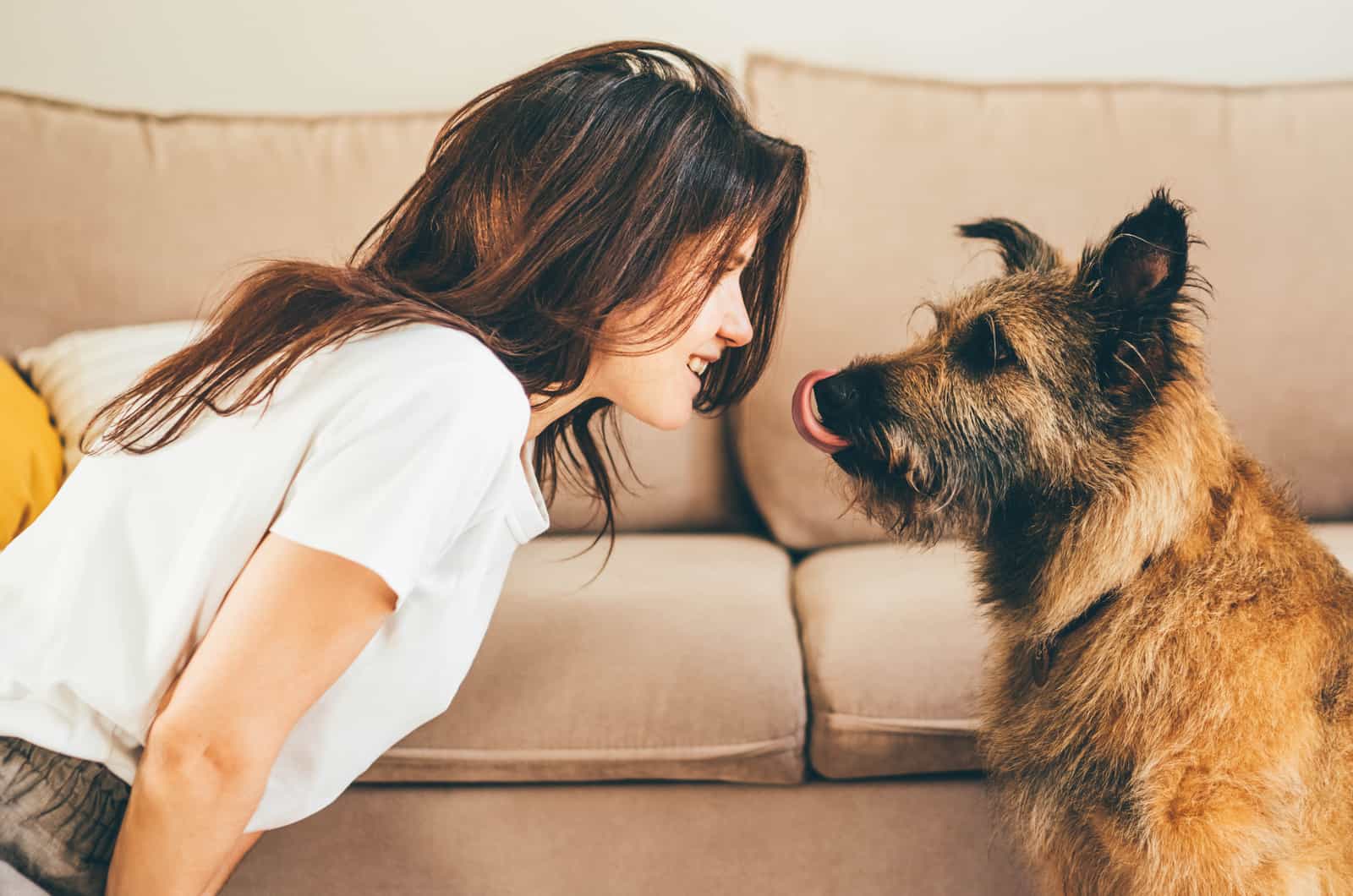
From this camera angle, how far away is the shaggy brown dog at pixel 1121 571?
3.26ft

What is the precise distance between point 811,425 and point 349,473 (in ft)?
2.03

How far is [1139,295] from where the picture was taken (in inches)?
44.1


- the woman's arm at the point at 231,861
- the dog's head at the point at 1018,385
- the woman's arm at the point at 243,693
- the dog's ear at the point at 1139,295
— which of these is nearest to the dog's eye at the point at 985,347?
the dog's head at the point at 1018,385

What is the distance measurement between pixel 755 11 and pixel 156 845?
6.42 feet

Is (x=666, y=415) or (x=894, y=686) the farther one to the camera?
(x=894, y=686)

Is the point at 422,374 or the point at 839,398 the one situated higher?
the point at 422,374

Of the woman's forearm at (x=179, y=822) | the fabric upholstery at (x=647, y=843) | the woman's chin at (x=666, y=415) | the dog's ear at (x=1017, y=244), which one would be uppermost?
the dog's ear at (x=1017, y=244)

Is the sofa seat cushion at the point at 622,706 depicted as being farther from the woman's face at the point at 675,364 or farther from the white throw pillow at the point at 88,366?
the white throw pillow at the point at 88,366

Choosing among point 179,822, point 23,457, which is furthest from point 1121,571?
point 23,457

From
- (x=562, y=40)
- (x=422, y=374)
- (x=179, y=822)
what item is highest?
(x=562, y=40)

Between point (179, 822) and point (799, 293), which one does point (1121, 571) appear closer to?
point (799, 293)

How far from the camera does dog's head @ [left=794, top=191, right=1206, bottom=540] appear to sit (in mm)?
1129

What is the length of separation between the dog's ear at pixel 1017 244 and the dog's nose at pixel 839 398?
0.26m

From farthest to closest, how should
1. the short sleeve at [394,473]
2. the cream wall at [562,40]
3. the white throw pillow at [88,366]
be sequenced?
the cream wall at [562,40]
the white throw pillow at [88,366]
the short sleeve at [394,473]
